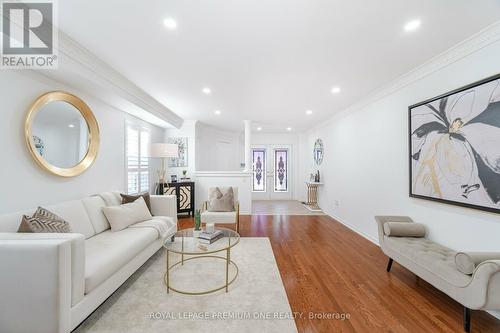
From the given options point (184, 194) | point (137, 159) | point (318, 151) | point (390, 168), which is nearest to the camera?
point (390, 168)

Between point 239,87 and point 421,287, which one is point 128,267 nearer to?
point 239,87

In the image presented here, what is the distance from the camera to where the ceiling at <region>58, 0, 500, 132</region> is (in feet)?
5.43

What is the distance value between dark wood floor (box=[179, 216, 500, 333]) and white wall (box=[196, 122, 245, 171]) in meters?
3.74

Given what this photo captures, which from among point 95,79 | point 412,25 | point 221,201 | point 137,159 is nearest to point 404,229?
point 412,25

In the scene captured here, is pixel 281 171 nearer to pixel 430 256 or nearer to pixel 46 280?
pixel 430 256

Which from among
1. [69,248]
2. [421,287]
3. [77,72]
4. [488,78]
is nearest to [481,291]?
[421,287]

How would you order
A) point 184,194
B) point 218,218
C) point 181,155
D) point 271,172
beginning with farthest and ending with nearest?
point 271,172
point 181,155
point 184,194
point 218,218

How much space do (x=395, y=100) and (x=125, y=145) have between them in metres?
4.71

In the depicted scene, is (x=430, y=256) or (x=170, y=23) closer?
(x=170, y=23)

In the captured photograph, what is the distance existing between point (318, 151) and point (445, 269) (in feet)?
15.5

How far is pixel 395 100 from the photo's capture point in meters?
3.10

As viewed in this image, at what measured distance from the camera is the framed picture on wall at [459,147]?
6.12ft

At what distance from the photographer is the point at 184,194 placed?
513cm

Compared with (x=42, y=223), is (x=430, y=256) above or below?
below
